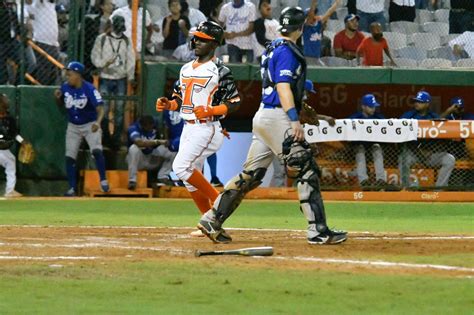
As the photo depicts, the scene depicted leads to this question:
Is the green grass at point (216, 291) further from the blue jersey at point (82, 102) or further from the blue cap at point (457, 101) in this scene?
the blue cap at point (457, 101)

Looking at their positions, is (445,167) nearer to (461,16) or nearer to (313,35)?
A: (313,35)

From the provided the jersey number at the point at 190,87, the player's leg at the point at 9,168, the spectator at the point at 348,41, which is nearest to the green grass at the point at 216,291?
the jersey number at the point at 190,87

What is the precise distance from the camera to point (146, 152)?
18.4 metres

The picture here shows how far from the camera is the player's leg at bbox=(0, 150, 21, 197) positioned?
1803 cm

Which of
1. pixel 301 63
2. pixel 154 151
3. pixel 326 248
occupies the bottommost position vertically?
pixel 154 151

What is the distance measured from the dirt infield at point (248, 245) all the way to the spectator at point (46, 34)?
8232 mm

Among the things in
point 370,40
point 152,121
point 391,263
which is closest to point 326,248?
point 391,263

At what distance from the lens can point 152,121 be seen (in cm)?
1809

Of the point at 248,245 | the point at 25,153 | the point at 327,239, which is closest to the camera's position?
the point at 327,239

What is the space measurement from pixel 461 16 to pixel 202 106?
10.6 metres

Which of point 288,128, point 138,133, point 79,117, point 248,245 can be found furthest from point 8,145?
point 288,128

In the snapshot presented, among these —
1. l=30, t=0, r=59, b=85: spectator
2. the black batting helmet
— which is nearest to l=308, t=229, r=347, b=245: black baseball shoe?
the black batting helmet

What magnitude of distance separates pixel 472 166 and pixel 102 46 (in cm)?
611

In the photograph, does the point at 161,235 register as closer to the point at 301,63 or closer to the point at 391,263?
the point at 301,63
